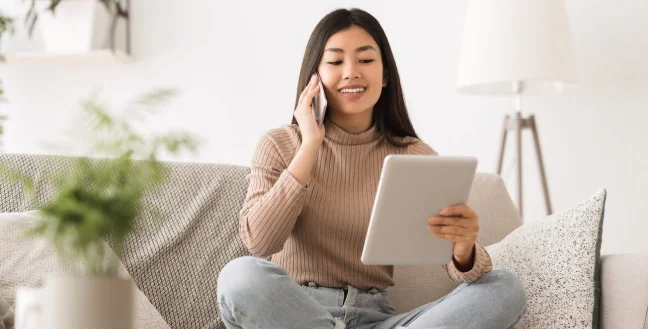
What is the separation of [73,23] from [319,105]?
1580 mm

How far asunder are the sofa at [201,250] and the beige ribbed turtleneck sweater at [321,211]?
0.69ft

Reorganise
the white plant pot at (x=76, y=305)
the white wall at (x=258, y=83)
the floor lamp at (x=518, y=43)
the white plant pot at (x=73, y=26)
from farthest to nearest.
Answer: the white wall at (x=258, y=83) < the white plant pot at (x=73, y=26) < the floor lamp at (x=518, y=43) < the white plant pot at (x=76, y=305)

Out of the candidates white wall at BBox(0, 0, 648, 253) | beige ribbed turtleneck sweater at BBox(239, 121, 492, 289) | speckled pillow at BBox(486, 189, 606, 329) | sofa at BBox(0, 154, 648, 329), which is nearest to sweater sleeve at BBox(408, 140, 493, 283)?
beige ribbed turtleneck sweater at BBox(239, 121, 492, 289)

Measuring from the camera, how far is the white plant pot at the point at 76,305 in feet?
2.51

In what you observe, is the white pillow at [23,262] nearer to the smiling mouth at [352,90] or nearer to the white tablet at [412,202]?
the white tablet at [412,202]

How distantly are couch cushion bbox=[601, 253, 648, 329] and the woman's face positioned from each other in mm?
683

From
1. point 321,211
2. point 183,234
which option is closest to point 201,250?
point 183,234

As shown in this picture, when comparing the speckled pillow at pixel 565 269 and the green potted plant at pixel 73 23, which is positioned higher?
the green potted plant at pixel 73 23

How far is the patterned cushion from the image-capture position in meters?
1.85

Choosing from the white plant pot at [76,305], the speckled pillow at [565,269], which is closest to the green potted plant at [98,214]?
the white plant pot at [76,305]

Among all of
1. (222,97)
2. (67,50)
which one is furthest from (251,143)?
(67,50)

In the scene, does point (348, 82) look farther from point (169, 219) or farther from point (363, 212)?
point (169, 219)

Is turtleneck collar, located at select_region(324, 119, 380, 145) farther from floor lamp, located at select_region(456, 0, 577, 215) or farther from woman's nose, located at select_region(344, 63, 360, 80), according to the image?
floor lamp, located at select_region(456, 0, 577, 215)

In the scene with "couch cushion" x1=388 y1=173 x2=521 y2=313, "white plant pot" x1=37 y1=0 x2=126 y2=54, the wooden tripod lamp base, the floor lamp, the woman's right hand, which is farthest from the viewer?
"white plant pot" x1=37 y1=0 x2=126 y2=54
